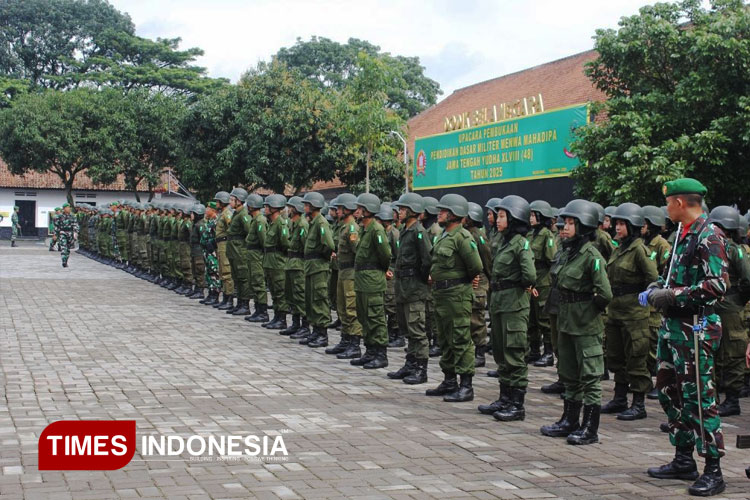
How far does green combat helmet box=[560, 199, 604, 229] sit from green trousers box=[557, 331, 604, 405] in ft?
2.97

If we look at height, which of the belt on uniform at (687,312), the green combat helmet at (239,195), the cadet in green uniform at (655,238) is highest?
the green combat helmet at (239,195)

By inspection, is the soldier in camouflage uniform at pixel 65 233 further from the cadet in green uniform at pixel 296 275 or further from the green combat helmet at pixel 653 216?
the green combat helmet at pixel 653 216

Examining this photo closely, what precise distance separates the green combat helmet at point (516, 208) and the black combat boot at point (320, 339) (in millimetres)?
4571

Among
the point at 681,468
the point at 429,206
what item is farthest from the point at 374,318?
the point at 681,468

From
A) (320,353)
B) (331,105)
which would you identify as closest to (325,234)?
(320,353)

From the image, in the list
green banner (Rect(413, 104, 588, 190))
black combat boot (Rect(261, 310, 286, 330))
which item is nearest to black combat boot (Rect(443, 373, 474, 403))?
black combat boot (Rect(261, 310, 286, 330))

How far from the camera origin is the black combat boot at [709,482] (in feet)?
17.6

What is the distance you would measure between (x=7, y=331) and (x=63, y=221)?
1565 centimetres

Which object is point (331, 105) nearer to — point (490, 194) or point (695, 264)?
point (490, 194)

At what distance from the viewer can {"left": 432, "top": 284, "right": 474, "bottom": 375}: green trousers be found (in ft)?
27.1

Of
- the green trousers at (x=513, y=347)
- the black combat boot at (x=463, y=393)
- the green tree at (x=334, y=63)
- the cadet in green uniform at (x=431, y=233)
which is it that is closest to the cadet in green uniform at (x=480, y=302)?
the cadet in green uniform at (x=431, y=233)

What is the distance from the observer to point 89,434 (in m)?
6.36

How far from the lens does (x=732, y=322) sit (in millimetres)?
8438

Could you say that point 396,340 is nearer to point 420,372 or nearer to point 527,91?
point 420,372
